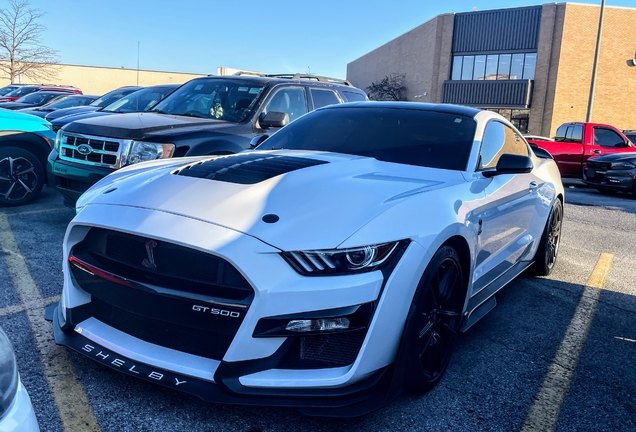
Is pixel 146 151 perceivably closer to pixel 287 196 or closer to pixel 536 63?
pixel 287 196

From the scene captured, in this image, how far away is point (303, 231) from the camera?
2.47 meters

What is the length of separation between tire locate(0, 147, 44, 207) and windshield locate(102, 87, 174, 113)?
234cm

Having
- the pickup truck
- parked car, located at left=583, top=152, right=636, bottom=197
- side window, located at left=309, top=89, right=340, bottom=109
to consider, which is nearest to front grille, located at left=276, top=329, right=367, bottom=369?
side window, located at left=309, top=89, right=340, bottom=109

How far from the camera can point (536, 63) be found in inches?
1337

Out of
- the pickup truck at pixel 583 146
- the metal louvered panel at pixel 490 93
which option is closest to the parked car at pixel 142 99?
the pickup truck at pixel 583 146

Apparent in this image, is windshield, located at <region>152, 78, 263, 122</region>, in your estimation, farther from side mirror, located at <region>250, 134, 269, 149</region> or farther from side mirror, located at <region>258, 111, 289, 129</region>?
side mirror, located at <region>250, 134, 269, 149</region>

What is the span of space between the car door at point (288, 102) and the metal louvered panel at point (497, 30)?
3125 centimetres

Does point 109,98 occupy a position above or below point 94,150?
above

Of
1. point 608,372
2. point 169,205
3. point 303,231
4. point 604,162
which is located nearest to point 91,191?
point 169,205

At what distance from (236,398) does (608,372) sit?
92.9 inches

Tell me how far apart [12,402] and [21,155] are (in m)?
6.40

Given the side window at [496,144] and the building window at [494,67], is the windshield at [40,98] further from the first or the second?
the building window at [494,67]

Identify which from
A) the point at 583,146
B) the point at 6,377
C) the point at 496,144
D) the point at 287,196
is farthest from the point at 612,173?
the point at 6,377

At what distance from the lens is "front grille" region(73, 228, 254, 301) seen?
2.38 m
